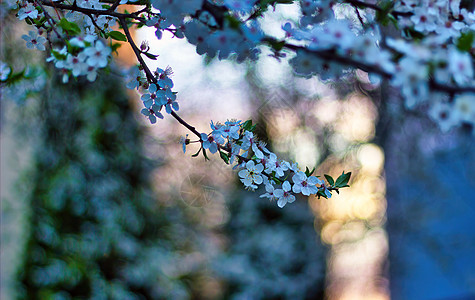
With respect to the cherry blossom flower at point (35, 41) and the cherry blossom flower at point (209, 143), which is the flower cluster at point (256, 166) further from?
the cherry blossom flower at point (35, 41)

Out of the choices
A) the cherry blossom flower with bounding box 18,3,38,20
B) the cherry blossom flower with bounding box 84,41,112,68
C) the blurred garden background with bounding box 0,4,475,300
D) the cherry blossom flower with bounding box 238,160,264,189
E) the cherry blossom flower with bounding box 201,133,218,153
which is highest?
the blurred garden background with bounding box 0,4,475,300

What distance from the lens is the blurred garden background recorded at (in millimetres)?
2139

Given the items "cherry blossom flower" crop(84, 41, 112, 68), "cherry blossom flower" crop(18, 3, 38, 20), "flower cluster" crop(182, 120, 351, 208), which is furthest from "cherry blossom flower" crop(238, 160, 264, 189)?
"cherry blossom flower" crop(18, 3, 38, 20)

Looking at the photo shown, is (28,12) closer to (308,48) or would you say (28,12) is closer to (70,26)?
(70,26)

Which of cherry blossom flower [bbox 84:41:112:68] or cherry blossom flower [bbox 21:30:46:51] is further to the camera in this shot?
cherry blossom flower [bbox 21:30:46:51]

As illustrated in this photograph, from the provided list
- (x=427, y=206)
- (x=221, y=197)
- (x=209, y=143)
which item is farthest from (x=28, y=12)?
(x=427, y=206)

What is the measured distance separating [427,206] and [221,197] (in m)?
1.50

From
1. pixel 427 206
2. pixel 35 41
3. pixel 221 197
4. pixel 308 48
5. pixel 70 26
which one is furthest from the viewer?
pixel 427 206

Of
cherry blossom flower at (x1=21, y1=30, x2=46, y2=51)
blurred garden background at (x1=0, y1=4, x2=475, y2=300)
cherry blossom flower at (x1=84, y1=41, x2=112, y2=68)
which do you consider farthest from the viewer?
blurred garden background at (x1=0, y1=4, x2=475, y2=300)

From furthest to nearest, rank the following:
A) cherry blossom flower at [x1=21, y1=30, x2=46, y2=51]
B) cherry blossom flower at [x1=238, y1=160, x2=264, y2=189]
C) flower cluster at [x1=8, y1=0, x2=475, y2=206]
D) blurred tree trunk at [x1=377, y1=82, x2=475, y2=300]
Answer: blurred tree trunk at [x1=377, y1=82, x2=475, y2=300] → cherry blossom flower at [x1=21, y1=30, x2=46, y2=51] → cherry blossom flower at [x1=238, y1=160, x2=264, y2=189] → flower cluster at [x1=8, y1=0, x2=475, y2=206]

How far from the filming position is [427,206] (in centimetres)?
283

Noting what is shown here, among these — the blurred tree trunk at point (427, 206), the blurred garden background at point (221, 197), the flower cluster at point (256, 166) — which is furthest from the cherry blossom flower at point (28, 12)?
the blurred tree trunk at point (427, 206)

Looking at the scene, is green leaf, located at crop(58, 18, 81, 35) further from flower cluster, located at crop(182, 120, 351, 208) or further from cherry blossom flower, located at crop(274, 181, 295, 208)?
cherry blossom flower, located at crop(274, 181, 295, 208)

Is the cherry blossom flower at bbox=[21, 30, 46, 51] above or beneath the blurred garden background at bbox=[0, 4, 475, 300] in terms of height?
beneath
